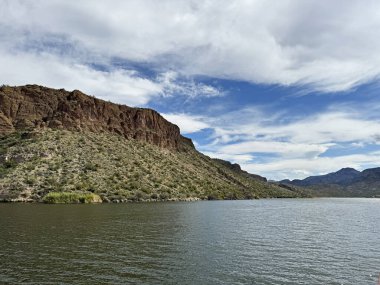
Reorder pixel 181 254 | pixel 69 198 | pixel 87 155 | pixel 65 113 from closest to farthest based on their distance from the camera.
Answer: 1. pixel 181 254
2. pixel 69 198
3. pixel 87 155
4. pixel 65 113

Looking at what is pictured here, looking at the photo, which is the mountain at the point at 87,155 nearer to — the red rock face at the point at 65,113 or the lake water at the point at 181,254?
the red rock face at the point at 65,113

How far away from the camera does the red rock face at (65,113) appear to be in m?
132

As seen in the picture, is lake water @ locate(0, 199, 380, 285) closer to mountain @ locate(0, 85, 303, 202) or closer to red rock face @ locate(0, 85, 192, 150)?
mountain @ locate(0, 85, 303, 202)

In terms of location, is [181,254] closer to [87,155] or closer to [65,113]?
[87,155]

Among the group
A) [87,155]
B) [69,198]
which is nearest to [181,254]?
[69,198]

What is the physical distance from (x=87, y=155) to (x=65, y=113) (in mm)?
27849

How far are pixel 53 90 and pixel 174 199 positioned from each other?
70.4 m

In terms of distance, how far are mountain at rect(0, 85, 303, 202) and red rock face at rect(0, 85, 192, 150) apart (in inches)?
12.3

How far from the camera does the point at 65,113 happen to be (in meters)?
135

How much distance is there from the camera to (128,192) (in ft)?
343

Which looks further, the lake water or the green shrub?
the green shrub

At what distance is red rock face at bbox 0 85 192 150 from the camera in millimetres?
132125

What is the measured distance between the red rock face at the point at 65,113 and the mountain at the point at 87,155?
1.02 ft

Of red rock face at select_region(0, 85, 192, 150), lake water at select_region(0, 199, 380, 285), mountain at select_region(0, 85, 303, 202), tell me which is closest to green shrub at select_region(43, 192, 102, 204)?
mountain at select_region(0, 85, 303, 202)
